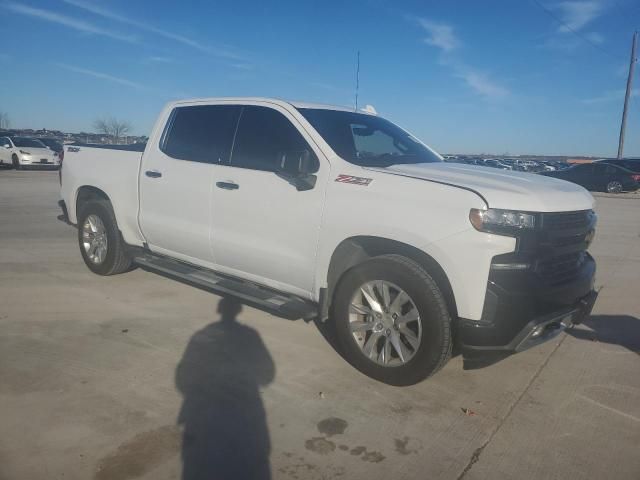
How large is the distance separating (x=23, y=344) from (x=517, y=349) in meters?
3.66

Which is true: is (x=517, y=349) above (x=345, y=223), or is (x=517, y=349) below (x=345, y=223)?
below

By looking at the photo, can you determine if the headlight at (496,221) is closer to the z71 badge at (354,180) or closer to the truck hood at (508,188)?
the truck hood at (508,188)

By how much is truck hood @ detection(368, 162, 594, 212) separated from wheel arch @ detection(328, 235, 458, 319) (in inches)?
19.4

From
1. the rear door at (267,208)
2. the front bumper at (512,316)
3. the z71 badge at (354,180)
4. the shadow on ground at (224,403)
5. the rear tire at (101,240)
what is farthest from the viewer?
the rear tire at (101,240)

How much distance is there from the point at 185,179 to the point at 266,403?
2.37 meters

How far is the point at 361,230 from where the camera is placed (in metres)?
3.58

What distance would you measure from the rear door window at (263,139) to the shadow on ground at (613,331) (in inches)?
121

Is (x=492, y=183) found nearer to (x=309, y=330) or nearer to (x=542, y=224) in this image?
(x=542, y=224)

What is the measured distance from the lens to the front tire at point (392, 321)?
3.27 m

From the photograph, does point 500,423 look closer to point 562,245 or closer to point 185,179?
point 562,245

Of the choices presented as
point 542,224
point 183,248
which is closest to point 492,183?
point 542,224

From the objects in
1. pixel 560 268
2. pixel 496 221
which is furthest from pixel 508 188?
pixel 560 268

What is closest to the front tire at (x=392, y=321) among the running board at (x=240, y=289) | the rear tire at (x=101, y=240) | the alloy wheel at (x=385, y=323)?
the alloy wheel at (x=385, y=323)

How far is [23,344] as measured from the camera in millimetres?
4027
